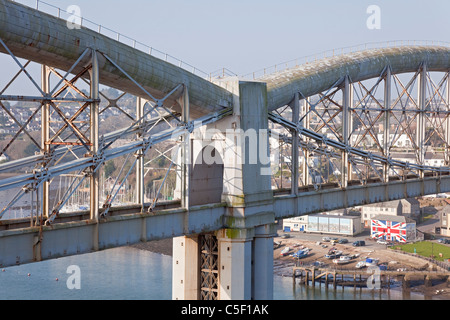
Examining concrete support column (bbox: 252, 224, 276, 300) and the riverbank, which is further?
the riverbank

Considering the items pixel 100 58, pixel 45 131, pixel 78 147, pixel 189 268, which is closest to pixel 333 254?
pixel 189 268

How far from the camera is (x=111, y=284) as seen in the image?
9131cm

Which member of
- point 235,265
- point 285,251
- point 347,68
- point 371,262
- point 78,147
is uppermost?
point 347,68

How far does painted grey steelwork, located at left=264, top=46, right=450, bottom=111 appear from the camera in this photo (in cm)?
4088

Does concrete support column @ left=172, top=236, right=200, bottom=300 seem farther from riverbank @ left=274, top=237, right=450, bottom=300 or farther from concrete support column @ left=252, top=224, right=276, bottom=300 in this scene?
riverbank @ left=274, top=237, right=450, bottom=300

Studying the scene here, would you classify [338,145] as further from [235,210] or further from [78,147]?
[78,147]

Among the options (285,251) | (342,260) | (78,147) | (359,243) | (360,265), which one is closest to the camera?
(78,147)

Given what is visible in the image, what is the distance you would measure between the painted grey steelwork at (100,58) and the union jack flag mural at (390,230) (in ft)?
282

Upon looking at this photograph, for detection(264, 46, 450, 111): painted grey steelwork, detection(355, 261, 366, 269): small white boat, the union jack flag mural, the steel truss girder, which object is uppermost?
detection(264, 46, 450, 111): painted grey steelwork

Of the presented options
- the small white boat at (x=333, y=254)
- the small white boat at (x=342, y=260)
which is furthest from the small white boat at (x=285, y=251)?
the small white boat at (x=342, y=260)

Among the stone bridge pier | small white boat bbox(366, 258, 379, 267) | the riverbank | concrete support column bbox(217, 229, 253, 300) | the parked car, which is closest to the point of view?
concrete support column bbox(217, 229, 253, 300)

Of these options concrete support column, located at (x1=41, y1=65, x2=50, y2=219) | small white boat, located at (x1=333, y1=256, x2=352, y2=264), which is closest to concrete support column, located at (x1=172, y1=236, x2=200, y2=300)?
concrete support column, located at (x1=41, y1=65, x2=50, y2=219)

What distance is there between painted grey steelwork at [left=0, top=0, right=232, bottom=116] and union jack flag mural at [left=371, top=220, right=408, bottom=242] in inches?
3379

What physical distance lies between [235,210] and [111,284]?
5844 cm
